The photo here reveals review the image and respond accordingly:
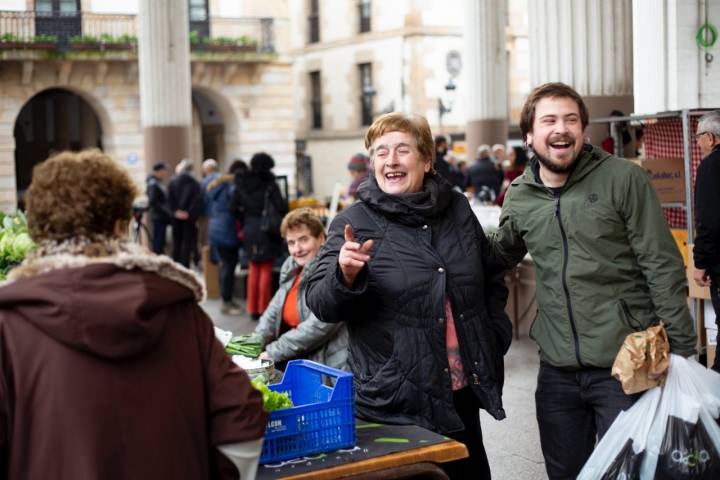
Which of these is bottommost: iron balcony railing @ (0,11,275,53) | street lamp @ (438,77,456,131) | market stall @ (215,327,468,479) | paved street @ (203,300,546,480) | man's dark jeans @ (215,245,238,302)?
paved street @ (203,300,546,480)

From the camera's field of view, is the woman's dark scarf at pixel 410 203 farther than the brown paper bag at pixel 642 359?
Yes

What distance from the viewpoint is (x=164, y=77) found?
17938 mm

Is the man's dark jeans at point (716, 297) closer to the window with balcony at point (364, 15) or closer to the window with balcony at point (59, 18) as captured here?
the window with balcony at point (59, 18)

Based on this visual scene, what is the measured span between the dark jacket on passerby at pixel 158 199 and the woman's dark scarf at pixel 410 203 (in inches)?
521

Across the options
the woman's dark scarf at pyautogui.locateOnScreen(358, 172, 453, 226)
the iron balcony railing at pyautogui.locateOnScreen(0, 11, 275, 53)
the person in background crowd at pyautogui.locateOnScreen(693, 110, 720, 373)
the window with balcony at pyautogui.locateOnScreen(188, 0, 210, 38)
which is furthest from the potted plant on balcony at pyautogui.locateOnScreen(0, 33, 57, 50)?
the woman's dark scarf at pyautogui.locateOnScreen(358, 172, 453, 226)

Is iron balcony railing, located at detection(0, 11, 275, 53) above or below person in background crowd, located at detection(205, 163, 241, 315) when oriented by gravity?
above

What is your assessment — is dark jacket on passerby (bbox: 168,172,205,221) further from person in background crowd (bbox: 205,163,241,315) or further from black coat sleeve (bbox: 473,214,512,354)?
black coat sleeve (bbox: 473,214,512,354)

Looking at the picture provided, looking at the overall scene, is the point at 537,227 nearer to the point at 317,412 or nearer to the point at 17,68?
the point at 317,412

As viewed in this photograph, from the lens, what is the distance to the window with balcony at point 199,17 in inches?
1309

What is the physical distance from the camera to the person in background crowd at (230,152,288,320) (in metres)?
12.0

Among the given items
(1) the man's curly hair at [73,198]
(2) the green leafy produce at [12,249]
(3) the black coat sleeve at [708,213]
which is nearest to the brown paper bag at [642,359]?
(1) the man's curly hair at [73,198]

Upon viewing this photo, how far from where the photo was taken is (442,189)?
13.8ft

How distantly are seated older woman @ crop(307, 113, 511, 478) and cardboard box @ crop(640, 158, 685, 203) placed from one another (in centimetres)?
388

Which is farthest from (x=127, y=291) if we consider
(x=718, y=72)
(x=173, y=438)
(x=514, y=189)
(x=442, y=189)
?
(x=718, y=72)
